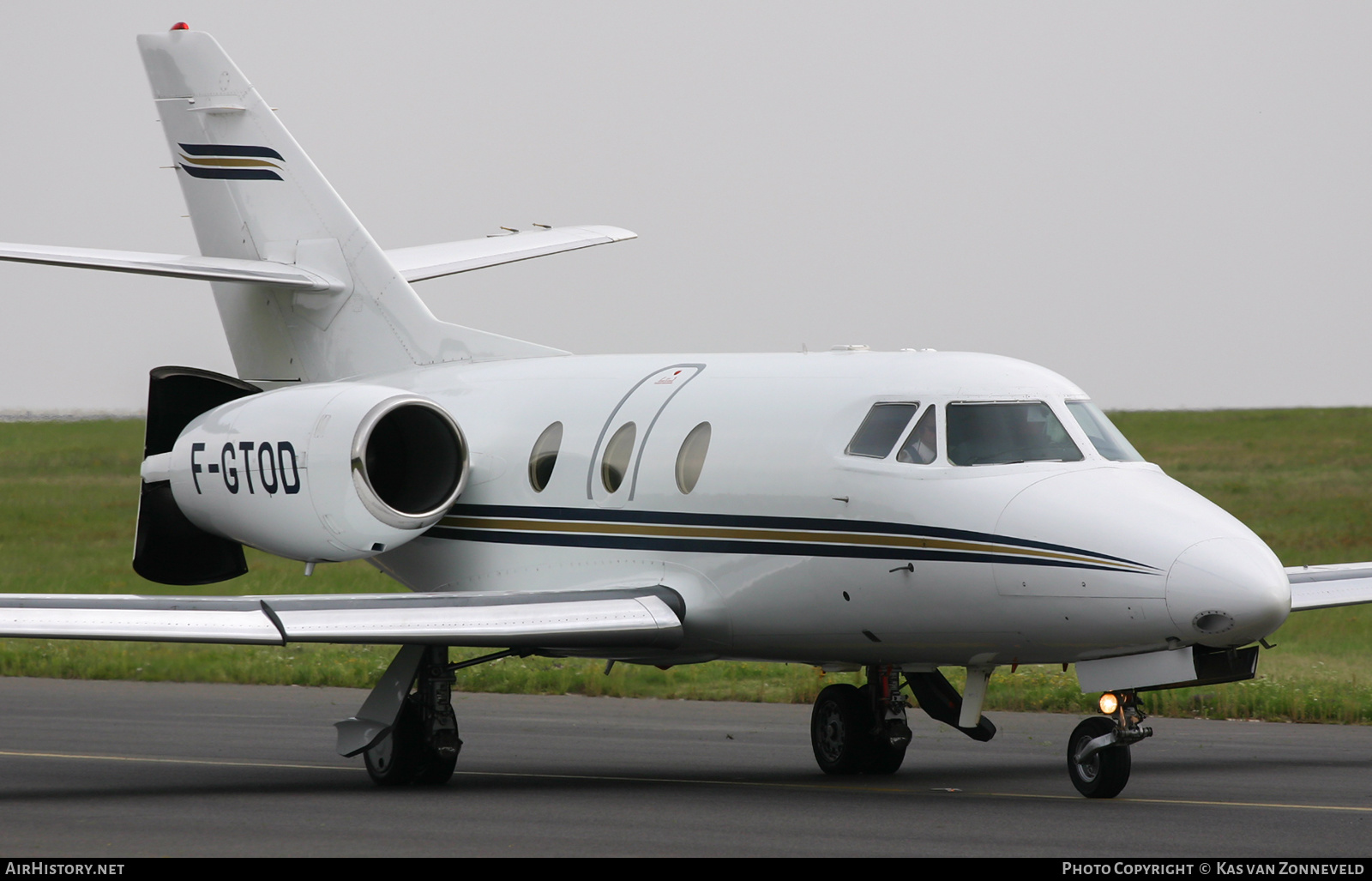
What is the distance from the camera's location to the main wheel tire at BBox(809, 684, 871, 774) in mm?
15281

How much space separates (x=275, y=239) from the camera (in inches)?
751

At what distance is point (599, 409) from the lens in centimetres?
1580

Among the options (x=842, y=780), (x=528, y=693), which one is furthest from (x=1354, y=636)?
(x=842, y=780)

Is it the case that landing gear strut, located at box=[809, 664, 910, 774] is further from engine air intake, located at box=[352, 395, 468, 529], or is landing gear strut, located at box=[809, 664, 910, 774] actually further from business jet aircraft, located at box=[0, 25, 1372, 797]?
engine air intake, located at box=[352, 395, 468, 529]

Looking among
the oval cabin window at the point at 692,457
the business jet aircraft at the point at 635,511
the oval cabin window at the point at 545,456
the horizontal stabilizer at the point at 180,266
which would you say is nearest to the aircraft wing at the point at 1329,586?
the business jet aircraft at the point at 635,511

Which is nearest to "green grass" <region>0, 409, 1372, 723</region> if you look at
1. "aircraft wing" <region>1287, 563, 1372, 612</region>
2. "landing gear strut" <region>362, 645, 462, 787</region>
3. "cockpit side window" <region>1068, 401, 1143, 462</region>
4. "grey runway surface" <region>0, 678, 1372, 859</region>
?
"grey runway surface" <region>0, 678, 1372, 859</region>

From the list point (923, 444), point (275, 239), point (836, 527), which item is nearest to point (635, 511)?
point (836, 527)

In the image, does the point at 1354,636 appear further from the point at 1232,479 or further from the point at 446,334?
the point at 1232,479

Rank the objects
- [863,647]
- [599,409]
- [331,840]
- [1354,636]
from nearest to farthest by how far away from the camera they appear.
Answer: [331,840] → [863,647] → [599,409] → [1354,636]

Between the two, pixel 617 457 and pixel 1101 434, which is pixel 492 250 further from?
pixel 1101 434

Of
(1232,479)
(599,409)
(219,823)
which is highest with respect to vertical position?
(599,409)

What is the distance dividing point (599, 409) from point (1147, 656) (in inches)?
210

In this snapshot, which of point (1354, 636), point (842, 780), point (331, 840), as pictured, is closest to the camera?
point (331, 840)

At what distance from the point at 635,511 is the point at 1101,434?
372 centimetres
